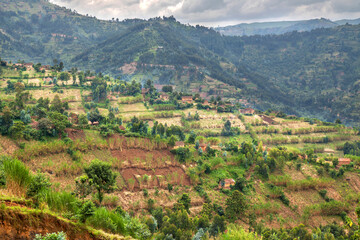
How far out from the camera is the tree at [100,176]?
18.0m

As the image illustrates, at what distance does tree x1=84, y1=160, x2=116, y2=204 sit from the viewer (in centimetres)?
1800

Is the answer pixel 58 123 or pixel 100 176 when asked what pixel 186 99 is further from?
pixel 100 176

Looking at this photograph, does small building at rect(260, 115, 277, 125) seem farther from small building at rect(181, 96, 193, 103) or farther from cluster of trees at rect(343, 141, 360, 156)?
small building at rect(181, 96, 193, 103)

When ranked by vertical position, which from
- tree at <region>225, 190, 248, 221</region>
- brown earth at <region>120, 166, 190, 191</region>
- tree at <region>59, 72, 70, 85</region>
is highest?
tree at <region>59, 72, 70, 85</region>

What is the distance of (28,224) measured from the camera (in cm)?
888

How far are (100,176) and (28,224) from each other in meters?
9.54

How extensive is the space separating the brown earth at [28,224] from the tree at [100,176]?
794 centimetres

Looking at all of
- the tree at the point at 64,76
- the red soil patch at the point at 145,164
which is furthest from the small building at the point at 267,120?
the tree at the point at 64,76

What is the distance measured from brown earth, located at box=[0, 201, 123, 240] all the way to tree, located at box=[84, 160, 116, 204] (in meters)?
7.94

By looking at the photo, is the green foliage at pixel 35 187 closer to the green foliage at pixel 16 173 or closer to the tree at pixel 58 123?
the green foliage at pixel 16 173

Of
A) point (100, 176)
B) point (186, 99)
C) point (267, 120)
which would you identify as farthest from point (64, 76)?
point (267, 120)

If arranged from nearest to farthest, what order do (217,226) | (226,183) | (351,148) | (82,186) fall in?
(82,186) < (217,226) < (226,183) < (351,148)

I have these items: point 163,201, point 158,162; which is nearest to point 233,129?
point 158,162

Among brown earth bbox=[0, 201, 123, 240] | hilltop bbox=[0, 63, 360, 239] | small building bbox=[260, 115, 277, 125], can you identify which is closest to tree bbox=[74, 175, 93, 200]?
hilltop bbox=[0, 63, 360, 239]
